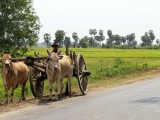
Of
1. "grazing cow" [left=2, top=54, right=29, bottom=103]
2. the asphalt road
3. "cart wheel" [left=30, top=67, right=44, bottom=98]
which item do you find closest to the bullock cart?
"cart wheel" [left=30, top=67, right=44, bottom=98]

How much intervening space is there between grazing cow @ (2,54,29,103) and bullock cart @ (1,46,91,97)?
29 cm

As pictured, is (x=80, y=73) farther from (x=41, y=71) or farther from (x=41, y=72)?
(x=41, y=71)

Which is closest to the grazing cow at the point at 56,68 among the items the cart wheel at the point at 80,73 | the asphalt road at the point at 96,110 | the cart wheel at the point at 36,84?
the cart wheel at the point at 80,73

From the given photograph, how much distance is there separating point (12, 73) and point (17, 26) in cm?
1838

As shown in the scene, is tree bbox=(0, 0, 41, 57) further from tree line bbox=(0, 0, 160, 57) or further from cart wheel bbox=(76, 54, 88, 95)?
cart wheel bbox=(76, 54, 88, 95)

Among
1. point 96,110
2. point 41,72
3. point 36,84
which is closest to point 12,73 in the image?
point 41,72

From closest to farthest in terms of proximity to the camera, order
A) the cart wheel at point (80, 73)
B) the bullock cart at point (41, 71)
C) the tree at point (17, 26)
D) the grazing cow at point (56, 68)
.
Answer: the grazing cow at point (56, 68)
the bullock cart at point (41, 71)
the cart wheel at point (80, 73)
the tree at point (17, 26)

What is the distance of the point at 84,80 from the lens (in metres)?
15.1

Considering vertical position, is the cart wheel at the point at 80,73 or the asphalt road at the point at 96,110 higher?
the cart wheel at the point at 80,73

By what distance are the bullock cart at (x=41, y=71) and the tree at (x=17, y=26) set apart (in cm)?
1504

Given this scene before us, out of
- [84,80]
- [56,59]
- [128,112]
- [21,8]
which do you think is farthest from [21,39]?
[128,112]

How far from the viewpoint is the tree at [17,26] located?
95.7ft

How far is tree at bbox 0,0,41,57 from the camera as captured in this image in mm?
29156

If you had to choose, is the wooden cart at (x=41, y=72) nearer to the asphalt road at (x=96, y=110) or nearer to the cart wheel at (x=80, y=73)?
the cart wheel at (x=80, y=73)
